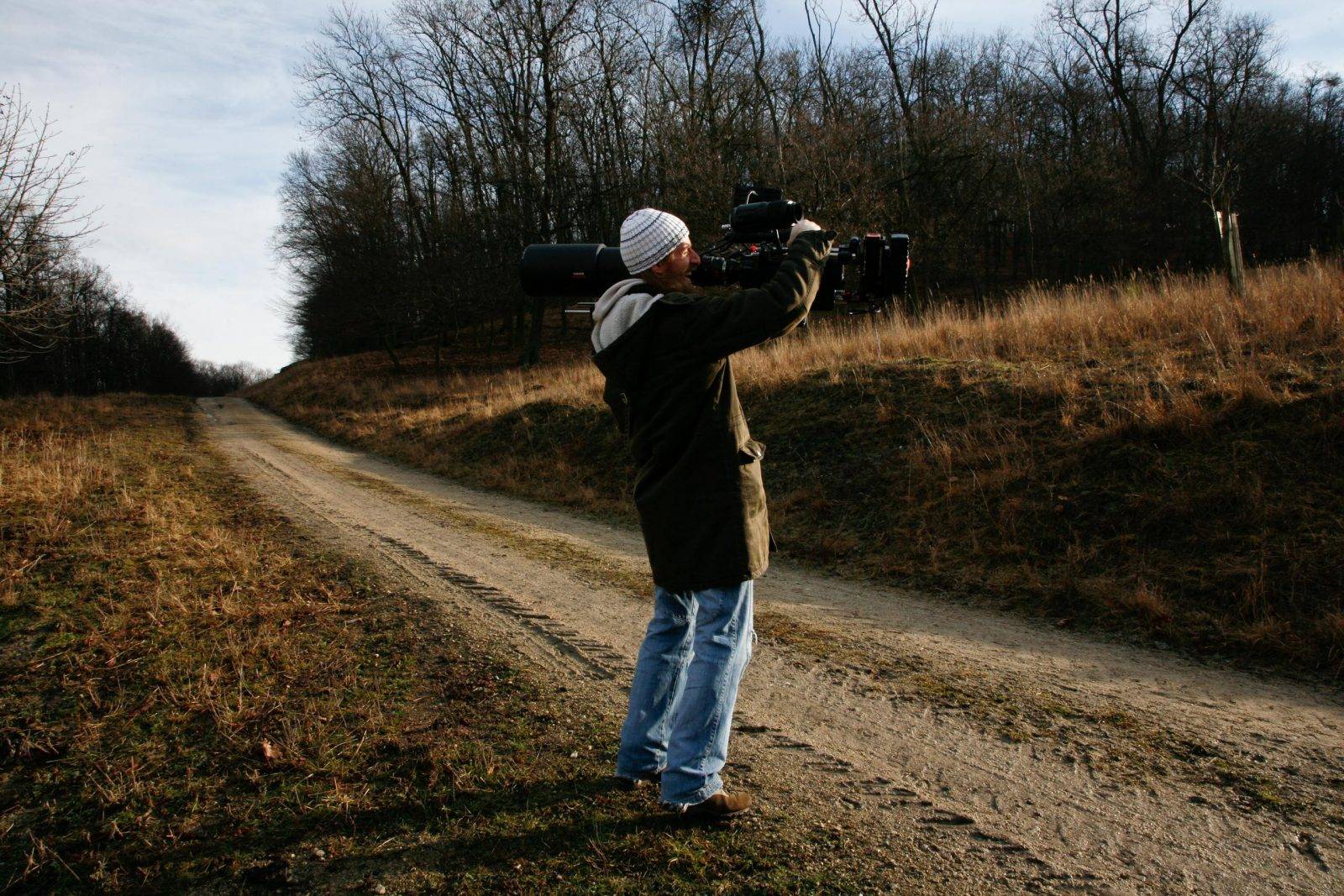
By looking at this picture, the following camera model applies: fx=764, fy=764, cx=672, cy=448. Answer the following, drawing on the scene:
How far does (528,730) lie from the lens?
3.20 m

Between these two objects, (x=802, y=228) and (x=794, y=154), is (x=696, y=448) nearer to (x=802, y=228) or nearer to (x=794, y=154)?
(x=802, y=228)

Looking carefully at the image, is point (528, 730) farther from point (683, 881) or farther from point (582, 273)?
point (582, 273)

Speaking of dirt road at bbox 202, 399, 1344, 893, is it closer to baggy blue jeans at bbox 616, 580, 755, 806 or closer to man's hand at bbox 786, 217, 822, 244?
baggy blue jeans at bbox 616, 580, 755, 806

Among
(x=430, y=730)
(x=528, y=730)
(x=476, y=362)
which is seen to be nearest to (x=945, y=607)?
(x=528, y=730)

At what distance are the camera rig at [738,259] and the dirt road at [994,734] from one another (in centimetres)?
180

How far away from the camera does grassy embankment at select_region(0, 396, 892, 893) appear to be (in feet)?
7.75

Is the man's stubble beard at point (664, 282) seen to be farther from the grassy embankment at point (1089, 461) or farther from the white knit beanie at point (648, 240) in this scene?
the grassy embankment at point (1089, 461)

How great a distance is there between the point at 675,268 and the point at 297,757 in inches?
92.8

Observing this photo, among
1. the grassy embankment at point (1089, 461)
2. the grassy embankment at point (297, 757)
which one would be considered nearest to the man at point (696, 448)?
the grassy embankment at point (297, 757)

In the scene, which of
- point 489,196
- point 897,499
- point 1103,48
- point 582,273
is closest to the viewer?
point 582,273

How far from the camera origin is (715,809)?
8.31ft

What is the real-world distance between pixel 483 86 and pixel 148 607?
2524cm

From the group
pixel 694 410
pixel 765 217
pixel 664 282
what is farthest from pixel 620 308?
pixel 765 217

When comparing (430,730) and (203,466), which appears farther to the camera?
(203,466)
